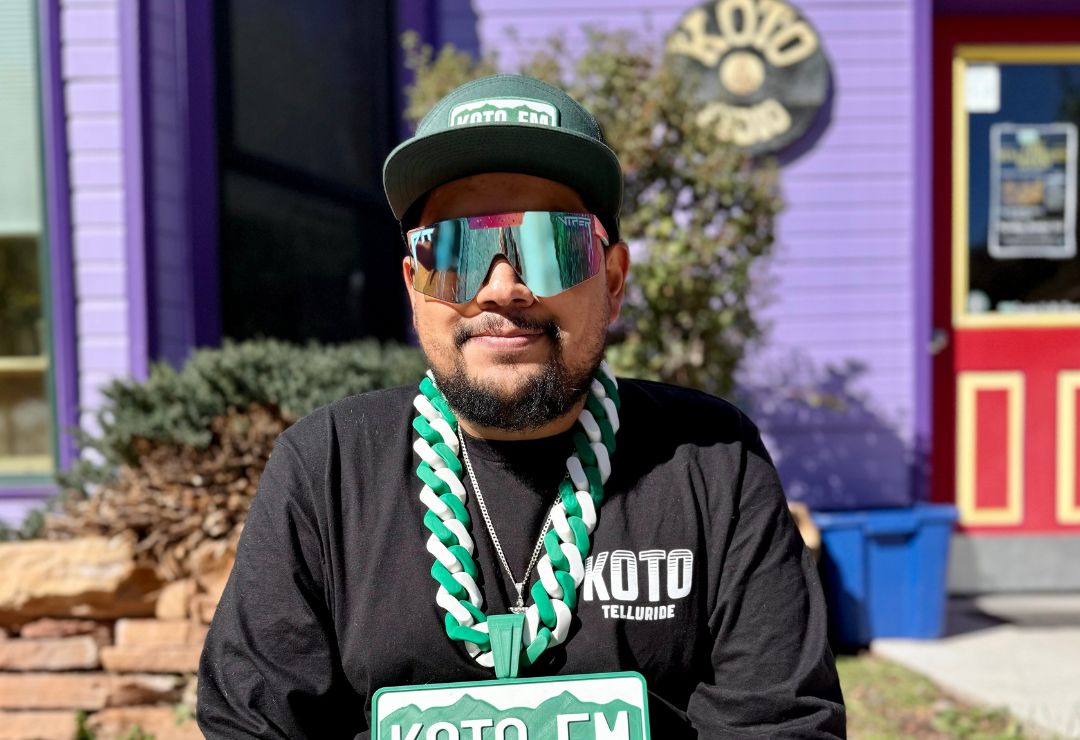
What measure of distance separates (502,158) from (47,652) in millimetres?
2630

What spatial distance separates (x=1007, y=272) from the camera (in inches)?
210

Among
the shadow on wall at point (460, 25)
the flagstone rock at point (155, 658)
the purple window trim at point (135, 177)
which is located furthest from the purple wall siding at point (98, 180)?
the shadow on wall at point (460, 25)

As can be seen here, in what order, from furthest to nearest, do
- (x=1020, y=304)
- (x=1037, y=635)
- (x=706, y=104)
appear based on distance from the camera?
(x=1020, y=304) → (x=706, y=104) → (x=1037, y=635)

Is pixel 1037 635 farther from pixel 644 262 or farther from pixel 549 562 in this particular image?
pixel 549 562

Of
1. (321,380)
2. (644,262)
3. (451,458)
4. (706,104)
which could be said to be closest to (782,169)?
(706,104)

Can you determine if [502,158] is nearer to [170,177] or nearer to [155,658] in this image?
[155,658]

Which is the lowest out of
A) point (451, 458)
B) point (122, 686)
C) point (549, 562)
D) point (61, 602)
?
point (122, 686)

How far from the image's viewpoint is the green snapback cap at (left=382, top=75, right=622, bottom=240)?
1537 mm

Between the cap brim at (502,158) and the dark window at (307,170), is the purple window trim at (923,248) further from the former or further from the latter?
the cap brim at (502,158)

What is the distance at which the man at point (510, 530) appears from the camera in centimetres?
151

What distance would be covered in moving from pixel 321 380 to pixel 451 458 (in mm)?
1757

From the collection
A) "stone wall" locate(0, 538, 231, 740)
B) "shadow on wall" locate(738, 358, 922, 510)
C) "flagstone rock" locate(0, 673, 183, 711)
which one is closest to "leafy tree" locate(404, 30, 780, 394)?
"shadow on wall" locate(738, 358, 922, 510)

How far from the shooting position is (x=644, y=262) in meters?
4.08

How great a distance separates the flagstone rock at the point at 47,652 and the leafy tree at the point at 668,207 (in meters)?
2.21
